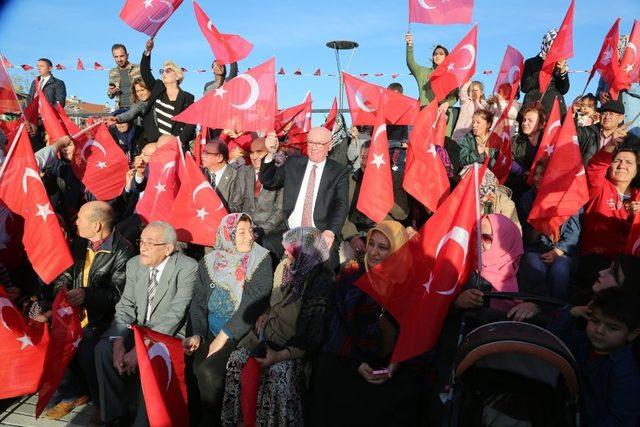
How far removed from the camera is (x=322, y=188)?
19.7ft

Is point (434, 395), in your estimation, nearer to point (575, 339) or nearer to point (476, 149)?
point (575, 339)

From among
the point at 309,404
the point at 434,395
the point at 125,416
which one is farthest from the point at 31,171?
the point at 434,395

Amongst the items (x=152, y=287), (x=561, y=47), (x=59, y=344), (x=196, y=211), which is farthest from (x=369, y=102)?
(x=59, y=344)

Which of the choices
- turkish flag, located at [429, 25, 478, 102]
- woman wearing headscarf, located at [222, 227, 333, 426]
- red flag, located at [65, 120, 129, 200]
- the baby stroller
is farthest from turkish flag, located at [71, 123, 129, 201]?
the baby stroller

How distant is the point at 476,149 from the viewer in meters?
7.03

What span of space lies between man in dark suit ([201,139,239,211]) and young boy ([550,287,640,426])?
166 inches

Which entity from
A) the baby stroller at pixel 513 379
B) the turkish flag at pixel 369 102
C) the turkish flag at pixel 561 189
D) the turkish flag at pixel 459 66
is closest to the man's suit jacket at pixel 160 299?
the baby stroller at pixel 513 379

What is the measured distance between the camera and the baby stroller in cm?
304

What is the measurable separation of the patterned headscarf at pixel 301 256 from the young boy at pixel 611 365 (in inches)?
78.8

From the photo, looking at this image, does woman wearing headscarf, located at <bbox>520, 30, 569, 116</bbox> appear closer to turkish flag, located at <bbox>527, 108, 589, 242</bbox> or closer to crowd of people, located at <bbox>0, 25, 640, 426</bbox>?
crowd of people, located at <bbox>0, 25, 640, 426</bbox>

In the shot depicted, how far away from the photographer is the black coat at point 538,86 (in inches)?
317

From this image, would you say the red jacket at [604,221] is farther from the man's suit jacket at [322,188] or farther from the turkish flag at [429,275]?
the man's suit jacket at [322,188]

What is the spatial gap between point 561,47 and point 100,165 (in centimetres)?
569

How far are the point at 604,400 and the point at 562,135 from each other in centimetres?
285
